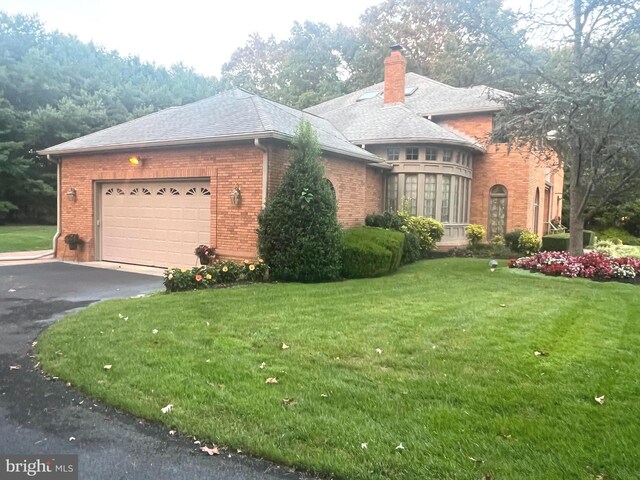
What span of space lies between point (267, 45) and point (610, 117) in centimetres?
3850

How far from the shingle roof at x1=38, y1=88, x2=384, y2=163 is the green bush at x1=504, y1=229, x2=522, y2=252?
630 cm

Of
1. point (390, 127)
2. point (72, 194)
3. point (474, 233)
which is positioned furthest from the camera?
point (474, 233)

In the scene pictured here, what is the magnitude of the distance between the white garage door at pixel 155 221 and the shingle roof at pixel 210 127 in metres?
1.10

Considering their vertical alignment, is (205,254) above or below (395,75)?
below

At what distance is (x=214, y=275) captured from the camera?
9.33 metres

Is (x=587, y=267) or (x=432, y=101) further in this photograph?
(x=432, y=101)

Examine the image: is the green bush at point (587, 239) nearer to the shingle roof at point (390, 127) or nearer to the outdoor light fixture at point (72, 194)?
the shingle roof at point (390, 127)

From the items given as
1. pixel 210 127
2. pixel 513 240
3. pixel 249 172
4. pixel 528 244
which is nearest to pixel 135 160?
pixel 210 127

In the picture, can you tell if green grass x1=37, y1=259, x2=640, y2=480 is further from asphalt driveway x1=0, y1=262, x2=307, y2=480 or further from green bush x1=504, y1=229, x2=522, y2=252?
green bush x1=504, y1=229, x2=522, y2=252

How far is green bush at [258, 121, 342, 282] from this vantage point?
31.8 ft

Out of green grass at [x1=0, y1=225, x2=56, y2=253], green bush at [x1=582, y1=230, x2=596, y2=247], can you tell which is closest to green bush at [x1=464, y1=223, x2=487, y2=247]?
green bush at [x1=582, y1=230, x2=596, y2=247]

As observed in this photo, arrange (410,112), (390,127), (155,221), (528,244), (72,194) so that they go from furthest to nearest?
(410,112) < (390,127) < (528,244) < (72,194) < (155,221)

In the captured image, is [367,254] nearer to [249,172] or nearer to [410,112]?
[249,172]

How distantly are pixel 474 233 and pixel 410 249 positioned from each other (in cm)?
470
